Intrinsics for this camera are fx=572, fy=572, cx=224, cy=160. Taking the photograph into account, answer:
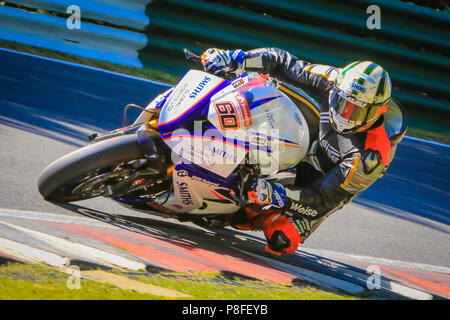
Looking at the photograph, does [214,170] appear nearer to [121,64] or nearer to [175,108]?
[175,108]

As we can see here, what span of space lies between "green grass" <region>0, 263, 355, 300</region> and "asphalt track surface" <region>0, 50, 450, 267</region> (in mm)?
1105

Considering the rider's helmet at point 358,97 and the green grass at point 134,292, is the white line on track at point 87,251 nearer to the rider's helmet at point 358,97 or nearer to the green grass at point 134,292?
the green grass at point 134,292

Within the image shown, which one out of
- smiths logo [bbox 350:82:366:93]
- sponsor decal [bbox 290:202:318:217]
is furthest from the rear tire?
smiths logo [bbox 350:82:366:93]

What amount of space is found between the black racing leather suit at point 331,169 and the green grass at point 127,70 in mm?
4409

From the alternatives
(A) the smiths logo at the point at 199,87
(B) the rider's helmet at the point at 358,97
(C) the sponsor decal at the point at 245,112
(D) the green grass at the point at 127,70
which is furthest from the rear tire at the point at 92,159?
(D) the green grass at the point at 127,70

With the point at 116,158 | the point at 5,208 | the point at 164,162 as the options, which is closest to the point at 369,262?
the point at 164,162

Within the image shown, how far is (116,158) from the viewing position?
3352 mm

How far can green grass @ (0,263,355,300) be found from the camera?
7.54 ft

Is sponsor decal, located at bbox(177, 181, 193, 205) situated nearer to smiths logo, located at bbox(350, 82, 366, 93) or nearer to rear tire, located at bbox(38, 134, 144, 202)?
rear tire, located at bbox(38, 134, 144, 202)

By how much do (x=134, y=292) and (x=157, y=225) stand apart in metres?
1.39

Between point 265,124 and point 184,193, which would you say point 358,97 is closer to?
point 265,124

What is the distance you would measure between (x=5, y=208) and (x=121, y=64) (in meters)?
4.82

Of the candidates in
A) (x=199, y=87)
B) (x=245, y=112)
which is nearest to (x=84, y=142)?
(x=199, y=87)

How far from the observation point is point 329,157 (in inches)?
144
